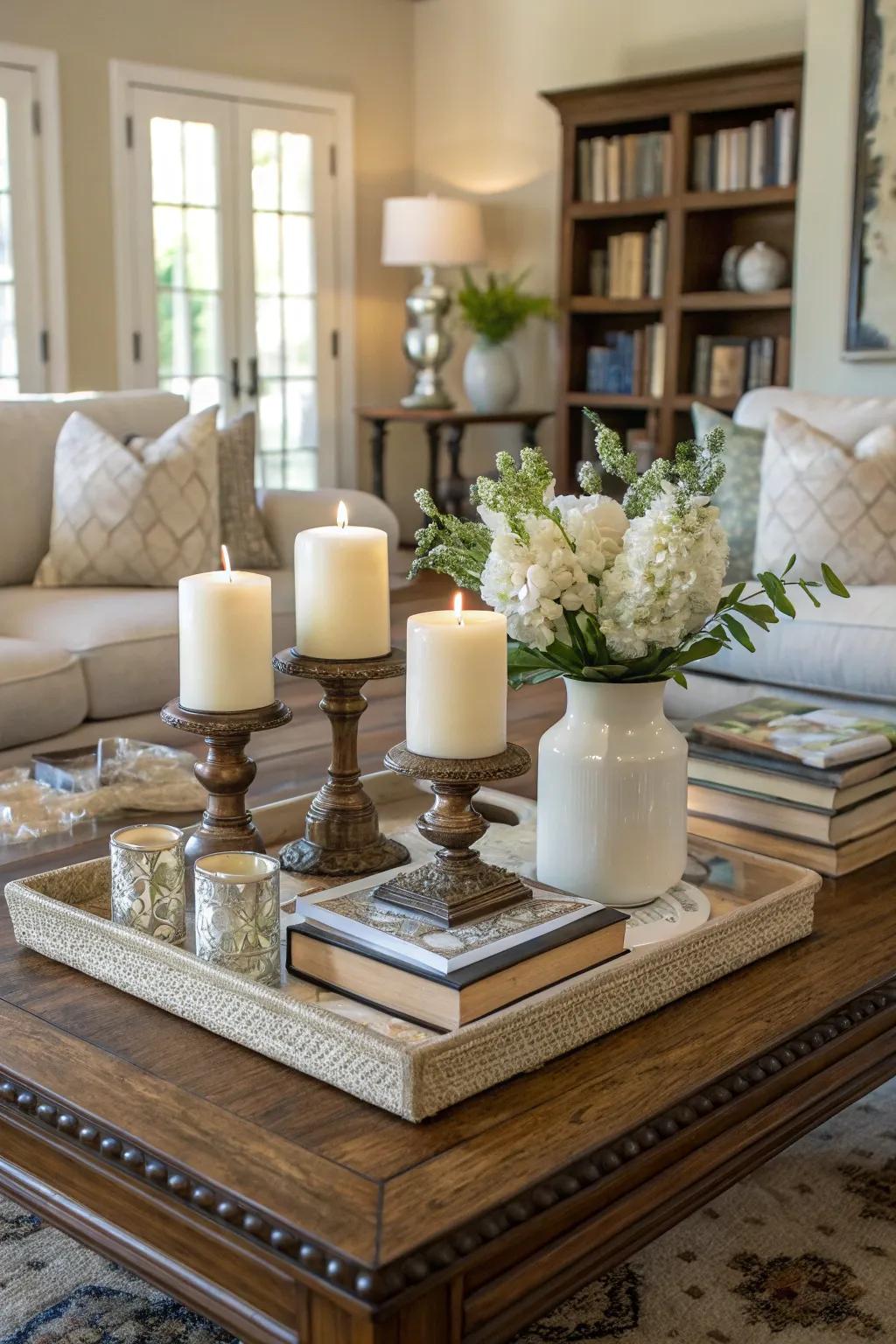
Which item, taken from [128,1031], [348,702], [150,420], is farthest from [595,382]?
[128,1031]

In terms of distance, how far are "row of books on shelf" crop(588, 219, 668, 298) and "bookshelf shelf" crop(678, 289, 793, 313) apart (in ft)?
0.52

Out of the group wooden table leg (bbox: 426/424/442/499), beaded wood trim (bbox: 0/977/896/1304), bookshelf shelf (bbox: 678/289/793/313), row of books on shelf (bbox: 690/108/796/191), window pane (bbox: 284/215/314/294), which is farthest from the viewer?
window pane (bbox: 284/215/314/294)

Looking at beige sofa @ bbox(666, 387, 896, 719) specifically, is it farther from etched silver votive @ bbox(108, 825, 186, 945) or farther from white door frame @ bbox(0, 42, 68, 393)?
white door frame @ bbox(0, 42, 68, 393)

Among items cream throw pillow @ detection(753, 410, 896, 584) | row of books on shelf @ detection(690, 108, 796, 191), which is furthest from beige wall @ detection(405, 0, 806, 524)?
cream throw pillow @ detection(753, 410, 896, 584)

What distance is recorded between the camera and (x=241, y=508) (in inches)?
141

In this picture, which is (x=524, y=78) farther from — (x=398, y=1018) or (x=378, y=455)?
(x=398, y=1018)

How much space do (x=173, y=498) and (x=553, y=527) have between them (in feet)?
7.18

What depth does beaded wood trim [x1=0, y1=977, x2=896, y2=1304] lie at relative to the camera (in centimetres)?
86

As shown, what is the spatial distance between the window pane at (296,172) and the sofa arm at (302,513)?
287 centimetres

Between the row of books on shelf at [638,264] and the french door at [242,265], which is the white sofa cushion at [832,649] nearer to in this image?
the row of books on shelf at [638,264]

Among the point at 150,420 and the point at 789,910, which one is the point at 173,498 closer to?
the point at 150,420

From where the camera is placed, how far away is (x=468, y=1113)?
1.03m

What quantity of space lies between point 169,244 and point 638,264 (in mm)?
→ 1874

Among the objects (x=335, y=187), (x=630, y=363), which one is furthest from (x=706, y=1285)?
(x=335, y=187)
